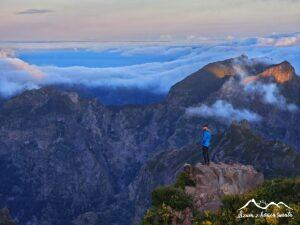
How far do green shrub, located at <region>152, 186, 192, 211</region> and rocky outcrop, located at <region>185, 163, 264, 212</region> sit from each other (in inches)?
61.0

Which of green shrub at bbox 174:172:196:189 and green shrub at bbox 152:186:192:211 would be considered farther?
green shrub at bbox 174:172:196:189

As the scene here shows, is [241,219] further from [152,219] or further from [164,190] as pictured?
[164,190]

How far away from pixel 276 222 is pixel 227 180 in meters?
37.7

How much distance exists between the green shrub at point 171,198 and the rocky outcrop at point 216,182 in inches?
61.0

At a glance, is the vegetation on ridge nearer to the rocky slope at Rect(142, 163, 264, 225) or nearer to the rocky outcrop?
the rocky slope at Rect(142, 163, 264, 225)

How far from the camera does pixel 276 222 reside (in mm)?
45188

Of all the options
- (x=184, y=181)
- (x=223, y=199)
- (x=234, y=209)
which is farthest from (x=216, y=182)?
(x=234, y=209)

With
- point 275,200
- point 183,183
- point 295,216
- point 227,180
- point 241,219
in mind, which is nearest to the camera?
point 295,216

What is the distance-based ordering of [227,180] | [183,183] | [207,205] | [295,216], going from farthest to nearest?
1. [227,180]
2. [183,183]
3. [207,205]
4. [295,216]

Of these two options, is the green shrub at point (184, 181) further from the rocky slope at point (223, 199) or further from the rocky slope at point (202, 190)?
the rocky slope at point (202, 190)

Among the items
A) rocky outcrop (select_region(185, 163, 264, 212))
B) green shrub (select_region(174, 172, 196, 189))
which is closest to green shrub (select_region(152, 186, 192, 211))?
rocky outcrop (select_region(185, 163, 264, 212))

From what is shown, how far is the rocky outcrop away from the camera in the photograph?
6844 centimetres

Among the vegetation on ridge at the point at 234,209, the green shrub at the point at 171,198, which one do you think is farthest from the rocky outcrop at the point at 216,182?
the vegetation on ridge at the point at 234,209

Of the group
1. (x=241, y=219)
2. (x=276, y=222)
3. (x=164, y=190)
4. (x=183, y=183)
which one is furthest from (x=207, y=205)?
(x=276, y=222)
